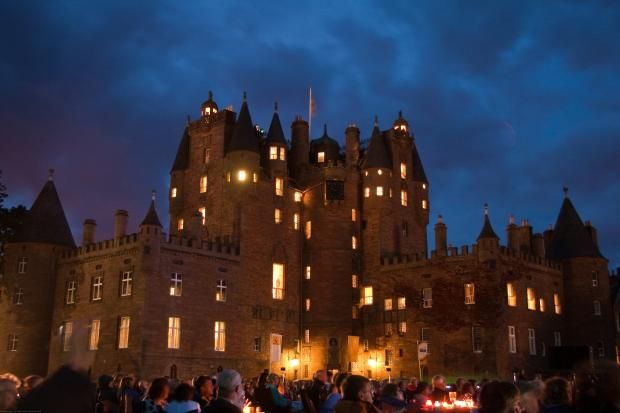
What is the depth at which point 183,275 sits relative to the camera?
48.0 m

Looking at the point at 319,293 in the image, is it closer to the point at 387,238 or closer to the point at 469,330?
the point at 387,238

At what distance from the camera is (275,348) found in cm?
5334

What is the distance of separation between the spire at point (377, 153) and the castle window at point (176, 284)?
1952 centimetres

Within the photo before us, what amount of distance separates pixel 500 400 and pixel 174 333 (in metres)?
42.3

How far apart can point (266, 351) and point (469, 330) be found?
1509 centimetres

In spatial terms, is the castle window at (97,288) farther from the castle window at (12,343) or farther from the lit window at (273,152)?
the lit window at (273,152)

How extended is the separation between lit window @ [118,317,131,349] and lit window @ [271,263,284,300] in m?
12.5

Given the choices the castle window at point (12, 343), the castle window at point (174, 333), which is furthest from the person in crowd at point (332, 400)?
the castle window at point (12, 343)

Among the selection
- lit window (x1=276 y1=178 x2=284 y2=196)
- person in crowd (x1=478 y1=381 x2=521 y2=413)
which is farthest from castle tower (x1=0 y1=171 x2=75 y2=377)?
person in crowd (x1=478 y1=381 x2=521 y2=413)

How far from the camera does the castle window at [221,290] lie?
50.0 metres

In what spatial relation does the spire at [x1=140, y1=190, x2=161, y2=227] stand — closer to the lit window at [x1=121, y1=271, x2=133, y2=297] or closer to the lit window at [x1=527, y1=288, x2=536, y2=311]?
the lit window at [x1=121, y1=271, x2=133, y2=297]

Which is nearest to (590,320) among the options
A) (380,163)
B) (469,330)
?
(469,330)

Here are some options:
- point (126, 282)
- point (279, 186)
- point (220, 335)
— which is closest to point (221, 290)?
point (220, 335)

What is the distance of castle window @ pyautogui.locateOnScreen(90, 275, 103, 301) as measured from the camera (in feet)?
160
